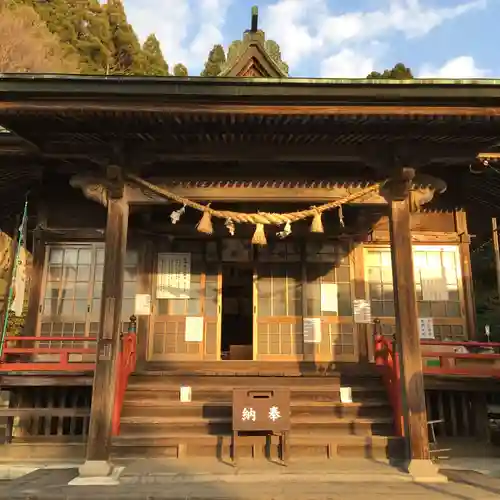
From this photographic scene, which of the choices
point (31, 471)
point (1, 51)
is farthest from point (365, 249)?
point (1, 51)

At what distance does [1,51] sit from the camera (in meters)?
33.9

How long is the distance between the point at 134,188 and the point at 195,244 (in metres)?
3.23

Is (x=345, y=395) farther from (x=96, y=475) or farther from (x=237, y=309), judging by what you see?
(x=237, y=309)

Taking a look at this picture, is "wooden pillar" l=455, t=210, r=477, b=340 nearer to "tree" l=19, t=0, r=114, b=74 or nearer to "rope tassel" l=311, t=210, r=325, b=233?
"rope tassel" l=311, t=210, r=325, b=233

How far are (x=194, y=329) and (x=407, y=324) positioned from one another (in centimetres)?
482

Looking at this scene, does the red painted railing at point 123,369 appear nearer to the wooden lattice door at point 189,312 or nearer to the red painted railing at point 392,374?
the wooden lattice door at point 189,312

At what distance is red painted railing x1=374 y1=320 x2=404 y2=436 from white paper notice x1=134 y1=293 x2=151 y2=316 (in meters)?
4.87

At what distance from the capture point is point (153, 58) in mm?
51750

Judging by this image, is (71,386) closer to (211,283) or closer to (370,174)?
(211,283)

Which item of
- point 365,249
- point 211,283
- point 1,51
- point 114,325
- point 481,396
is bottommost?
point 481,396

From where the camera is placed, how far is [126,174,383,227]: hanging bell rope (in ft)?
23.6

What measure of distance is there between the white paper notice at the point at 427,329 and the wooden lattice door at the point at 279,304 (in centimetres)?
268

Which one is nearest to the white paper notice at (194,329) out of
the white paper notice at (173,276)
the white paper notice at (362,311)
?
the white paper notice at (173,276)

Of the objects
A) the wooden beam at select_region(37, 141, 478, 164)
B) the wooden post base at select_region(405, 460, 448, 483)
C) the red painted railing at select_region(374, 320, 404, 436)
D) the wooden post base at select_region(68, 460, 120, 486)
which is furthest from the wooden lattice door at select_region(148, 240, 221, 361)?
the wooden post base at select_region(405, 460, 448, 483)
